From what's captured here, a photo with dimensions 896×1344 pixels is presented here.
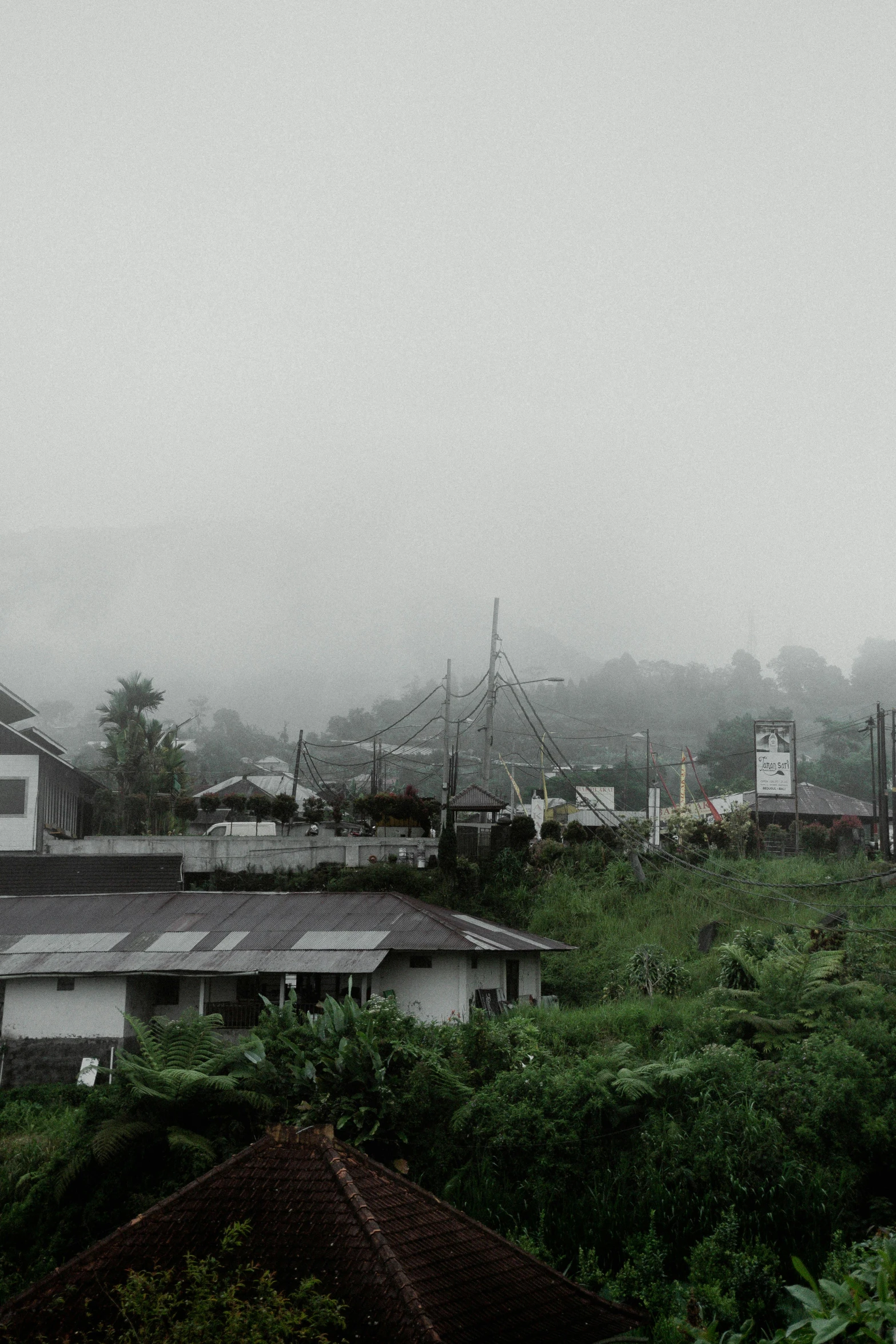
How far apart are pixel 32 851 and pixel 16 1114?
16.5 m

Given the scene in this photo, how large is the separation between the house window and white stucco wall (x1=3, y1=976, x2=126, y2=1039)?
14.2 m

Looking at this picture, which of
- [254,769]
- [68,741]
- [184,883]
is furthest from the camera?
[68,741]

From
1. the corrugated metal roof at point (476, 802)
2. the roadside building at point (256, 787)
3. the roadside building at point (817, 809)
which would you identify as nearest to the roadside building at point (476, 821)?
the corrugated metal roof at point (476, 802)

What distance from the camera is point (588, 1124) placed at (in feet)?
52.4

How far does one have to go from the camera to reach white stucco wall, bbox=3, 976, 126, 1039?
2361cm

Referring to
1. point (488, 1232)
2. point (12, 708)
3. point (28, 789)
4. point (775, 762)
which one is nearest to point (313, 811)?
point (28, 789)

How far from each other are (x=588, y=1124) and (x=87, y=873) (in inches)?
842

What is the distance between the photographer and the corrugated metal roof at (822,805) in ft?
177

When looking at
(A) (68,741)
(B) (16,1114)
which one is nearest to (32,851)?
(B) (16,1114)

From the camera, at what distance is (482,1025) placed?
59.4ft

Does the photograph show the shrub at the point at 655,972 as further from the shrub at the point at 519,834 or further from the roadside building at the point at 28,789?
the roadside building at the point at 28,789

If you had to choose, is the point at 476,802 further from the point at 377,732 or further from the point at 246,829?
the point at 377,732

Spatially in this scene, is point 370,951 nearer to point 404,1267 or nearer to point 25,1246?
point 25,1246

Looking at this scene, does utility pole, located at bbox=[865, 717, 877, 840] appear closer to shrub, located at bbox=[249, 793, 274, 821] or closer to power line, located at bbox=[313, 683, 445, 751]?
power line, located at bbox=[313, 683, 445, 751]
